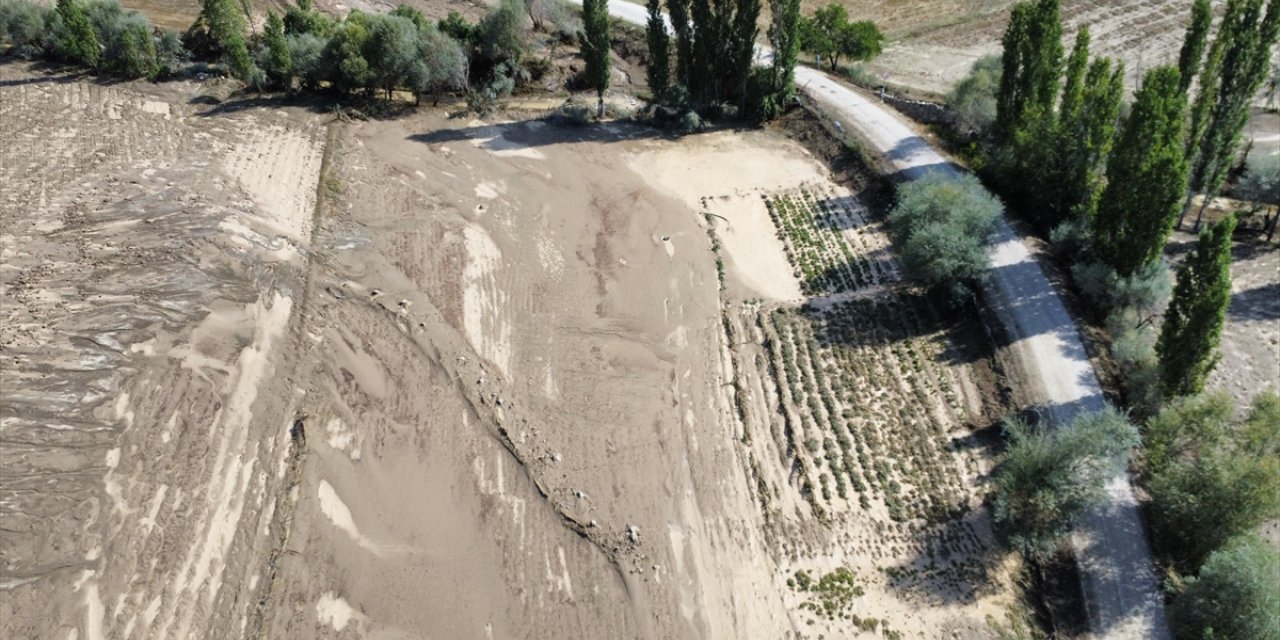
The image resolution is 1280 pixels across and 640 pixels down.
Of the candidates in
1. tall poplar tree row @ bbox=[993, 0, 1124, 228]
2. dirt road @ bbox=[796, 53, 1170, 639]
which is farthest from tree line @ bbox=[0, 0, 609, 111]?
tall poplar tree row @ bbox=[993, 0, 1124, 228]

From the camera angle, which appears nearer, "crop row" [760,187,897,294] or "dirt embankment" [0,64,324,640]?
"dirt embankment" [0,64,324,640]

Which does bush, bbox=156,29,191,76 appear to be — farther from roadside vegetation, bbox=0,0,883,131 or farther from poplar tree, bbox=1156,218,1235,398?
poplar tree, bbox=1156,218,1235,398

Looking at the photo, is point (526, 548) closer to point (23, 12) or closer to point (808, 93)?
point (808, 93)

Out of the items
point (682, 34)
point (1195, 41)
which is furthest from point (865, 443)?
point (682, 34)

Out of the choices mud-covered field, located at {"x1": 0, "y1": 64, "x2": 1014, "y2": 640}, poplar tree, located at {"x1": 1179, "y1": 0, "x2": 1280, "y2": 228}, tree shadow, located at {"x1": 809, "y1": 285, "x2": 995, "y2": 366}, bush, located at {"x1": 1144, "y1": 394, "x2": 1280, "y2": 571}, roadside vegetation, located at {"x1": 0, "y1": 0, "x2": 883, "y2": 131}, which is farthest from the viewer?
roadside vegetation, located at {"x1": 0, "y1": 0, "x2": 883, "y2": 131}

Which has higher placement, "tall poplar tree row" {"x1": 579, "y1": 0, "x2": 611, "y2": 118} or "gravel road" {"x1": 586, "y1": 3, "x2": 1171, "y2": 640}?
"tall poplar tree row" {"x1": 579, "y1": 0, "x2": 611, "y2": 118}

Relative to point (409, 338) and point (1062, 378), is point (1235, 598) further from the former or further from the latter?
point (409, 338)

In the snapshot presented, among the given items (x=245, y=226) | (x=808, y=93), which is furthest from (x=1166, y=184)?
(x=245, y=226)

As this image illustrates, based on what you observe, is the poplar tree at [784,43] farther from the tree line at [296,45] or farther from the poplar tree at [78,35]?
the poplar tree at [78,35]
